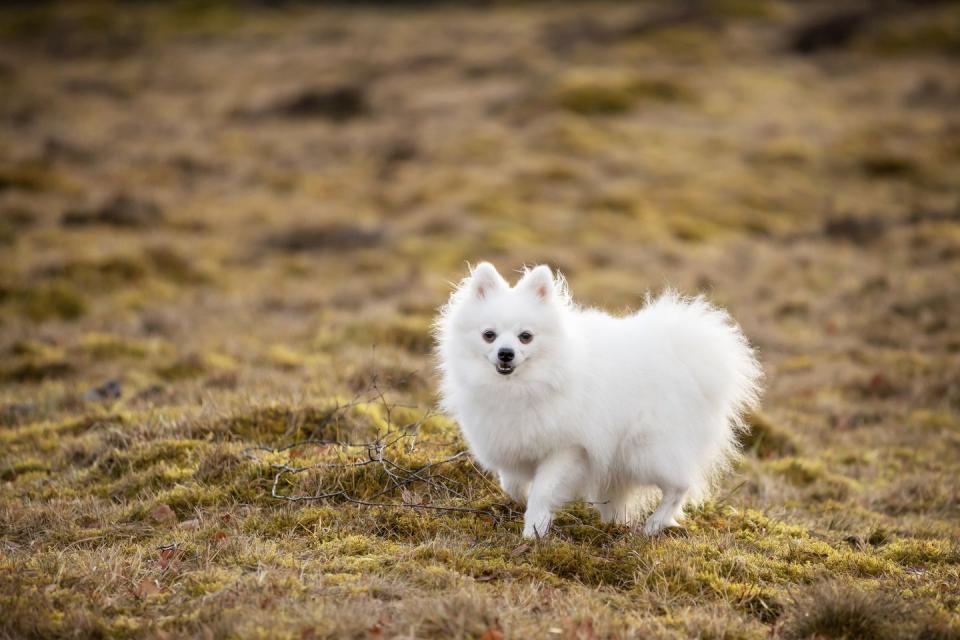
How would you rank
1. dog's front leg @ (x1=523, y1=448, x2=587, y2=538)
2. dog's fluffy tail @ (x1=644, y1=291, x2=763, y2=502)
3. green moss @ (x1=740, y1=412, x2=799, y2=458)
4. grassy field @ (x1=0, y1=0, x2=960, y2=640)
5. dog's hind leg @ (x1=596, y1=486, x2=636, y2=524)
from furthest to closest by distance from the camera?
green moss @ (x1=740, y1=412, x2=799, y2=458) < dog's hind leg @ (x1=596, y1=486, x2=636, y2=524) < dog's fluffy tail @ (x1=644, y1=291, x2=763, y2=502) < dog's front leg @ (x1=523, y1=448, x2=587, y2=538) < grassy field @ (x1=0, y1=0, x2=960, y2=640)

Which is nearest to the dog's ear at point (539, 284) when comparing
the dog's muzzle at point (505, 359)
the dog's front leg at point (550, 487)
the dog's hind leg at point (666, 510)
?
the dog's muzzle at point (505, 359)

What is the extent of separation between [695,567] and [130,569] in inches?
143

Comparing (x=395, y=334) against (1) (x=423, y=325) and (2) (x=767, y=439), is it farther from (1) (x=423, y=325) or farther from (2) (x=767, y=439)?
(2) (x=767, y=439)

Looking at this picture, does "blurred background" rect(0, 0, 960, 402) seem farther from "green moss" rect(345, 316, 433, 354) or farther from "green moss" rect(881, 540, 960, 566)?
"green moss" rect(881, 540, 960, 566)

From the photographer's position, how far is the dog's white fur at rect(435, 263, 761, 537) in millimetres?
5613

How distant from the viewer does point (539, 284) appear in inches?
227

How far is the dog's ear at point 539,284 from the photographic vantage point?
5707 millimetres

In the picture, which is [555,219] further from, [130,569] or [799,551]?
[130,569]

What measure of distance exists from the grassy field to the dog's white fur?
0.37 m

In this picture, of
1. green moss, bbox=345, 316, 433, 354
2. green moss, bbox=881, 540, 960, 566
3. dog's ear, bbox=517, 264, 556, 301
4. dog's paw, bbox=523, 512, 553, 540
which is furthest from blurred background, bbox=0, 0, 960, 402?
green moss, bbox=881, 540, 960, 566

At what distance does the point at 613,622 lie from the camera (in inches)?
172

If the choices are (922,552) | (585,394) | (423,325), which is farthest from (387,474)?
(423,325)

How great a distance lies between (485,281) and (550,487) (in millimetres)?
1571

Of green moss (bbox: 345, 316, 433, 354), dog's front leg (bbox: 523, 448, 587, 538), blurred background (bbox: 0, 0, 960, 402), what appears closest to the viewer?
dog's front leg (bbox: 523, 448, 587, 538)
